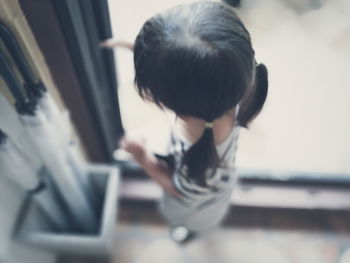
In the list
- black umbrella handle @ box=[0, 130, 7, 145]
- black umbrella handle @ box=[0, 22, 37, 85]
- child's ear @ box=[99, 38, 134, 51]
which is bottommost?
black umbrella handle @ box=[0, 130, 7, 145]

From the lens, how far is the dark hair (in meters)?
0.48

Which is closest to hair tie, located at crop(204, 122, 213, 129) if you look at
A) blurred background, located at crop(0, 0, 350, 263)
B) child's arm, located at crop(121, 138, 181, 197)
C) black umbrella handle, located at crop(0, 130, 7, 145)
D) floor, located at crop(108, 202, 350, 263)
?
blurred background, located at crop(0, 0, 350, 263)

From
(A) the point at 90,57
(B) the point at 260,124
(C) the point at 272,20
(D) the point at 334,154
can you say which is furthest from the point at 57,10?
(D) the point at 334,154

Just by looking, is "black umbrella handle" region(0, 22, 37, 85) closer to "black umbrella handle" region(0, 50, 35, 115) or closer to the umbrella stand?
"black umbrella handle" region(0, 50, 35, 115)

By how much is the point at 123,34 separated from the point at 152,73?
0.79ft

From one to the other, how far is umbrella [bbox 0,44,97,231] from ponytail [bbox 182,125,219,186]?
0.25 meters

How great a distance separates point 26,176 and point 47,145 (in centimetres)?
10

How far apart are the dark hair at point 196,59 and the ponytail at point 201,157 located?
54 mm

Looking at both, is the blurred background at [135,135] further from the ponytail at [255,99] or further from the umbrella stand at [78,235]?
the ponytail at [255,99]

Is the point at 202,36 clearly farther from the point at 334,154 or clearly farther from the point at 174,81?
the point at 334,154

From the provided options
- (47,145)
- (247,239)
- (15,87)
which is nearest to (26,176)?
(47,145)

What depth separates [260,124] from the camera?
0.96m

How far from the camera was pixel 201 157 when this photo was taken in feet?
2.07

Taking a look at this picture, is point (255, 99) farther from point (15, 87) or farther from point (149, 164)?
point (15, 87)
